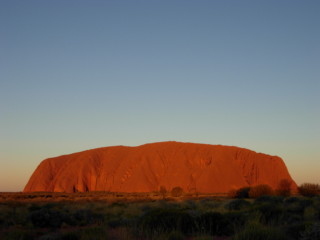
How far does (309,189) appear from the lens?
41.3 meters

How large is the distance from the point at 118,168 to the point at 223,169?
80.2 feet

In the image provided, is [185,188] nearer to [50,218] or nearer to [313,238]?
[50,218]

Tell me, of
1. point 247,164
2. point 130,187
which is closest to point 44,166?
point 130,187

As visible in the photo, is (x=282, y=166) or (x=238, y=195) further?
(x=282, y=166)

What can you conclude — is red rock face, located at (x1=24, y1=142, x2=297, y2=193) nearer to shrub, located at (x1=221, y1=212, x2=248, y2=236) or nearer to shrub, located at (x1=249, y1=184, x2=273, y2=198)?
shrub, located at (x1=249, y1=184, x2=273, y2=198)

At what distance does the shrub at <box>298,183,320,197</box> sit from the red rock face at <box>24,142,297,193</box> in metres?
27.6

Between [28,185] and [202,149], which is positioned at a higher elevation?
[202,149]

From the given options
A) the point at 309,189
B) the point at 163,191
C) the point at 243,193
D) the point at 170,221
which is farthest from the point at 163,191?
the point at 170,221

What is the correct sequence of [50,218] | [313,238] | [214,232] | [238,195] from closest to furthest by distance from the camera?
[313,238], [214,232], [50,218], [238,195]

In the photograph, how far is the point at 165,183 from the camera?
240 feet

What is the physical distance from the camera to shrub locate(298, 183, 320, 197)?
4072 cm

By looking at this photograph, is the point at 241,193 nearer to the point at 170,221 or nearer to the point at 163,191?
the point at 163,191

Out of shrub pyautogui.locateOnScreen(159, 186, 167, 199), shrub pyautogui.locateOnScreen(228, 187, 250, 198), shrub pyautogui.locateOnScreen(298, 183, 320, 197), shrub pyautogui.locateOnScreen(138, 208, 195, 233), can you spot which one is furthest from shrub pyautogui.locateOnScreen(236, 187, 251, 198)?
shrub pyautogui.locateOnScreen(138, 208, 195, 233)

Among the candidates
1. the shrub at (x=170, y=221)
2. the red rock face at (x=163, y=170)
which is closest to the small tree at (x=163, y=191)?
the red rock face at (x=163, y=170)
